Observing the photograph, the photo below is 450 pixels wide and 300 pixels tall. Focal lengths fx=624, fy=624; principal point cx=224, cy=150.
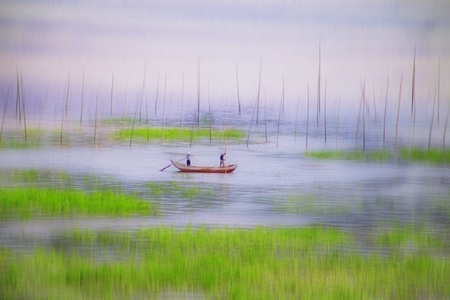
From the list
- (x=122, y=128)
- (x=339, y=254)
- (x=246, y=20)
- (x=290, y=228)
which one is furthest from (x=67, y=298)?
(x=246, y=20)

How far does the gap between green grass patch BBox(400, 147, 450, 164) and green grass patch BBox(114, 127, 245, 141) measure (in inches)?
21.6

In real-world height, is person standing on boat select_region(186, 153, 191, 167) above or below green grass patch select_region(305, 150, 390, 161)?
below

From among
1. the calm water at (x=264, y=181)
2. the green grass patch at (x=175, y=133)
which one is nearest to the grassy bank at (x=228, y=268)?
the calm water at (x=264, y=181)

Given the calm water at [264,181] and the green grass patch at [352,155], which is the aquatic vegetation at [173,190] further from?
the green grass patch at [352,155]

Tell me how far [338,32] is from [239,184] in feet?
1.93

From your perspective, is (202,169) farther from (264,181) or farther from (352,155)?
(352,155)

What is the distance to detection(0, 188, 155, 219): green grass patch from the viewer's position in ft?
6.75

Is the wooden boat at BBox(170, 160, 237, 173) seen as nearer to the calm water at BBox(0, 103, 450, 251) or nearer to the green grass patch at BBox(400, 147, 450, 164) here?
the calm water at BBox(0, 103, 450, 251)

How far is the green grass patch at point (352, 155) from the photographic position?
79.4 inches

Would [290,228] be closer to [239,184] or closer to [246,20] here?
[239,184]

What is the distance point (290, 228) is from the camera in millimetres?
2014

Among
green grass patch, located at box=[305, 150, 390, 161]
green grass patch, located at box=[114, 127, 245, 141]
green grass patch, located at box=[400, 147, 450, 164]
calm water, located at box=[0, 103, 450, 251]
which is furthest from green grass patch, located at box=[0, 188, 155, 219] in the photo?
green grass patch, located at box=[400, 147, 450, 164]

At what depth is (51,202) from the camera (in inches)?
81.2

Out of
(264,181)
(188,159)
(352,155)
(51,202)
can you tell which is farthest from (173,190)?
(352,155)
